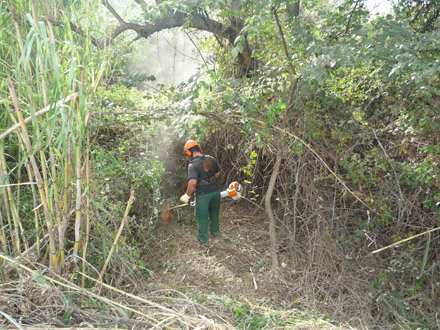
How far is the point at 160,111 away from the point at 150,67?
9742mm

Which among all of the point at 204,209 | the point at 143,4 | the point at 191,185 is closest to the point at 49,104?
the point at 191,185

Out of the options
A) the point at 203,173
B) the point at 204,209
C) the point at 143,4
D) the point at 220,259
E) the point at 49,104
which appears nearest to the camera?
the point at 49,104

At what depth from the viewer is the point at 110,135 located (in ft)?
19.4

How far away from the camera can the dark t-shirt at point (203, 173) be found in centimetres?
539

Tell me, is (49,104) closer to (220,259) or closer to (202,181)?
(202,181)

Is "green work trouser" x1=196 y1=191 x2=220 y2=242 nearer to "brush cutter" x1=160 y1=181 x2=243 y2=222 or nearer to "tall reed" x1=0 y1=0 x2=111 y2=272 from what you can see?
"brush cutter" x1=160 y1=181 x2=243 y2=222

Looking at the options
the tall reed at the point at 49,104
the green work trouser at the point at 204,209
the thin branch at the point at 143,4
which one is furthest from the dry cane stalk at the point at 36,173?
the thin branch at the point at 143,4

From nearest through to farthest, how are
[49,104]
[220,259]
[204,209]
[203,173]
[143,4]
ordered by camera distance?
[49,104]
[220,259]
[203,173]
[204,209]
[143,4]

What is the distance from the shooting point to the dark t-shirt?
539 cm

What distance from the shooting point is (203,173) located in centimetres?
547

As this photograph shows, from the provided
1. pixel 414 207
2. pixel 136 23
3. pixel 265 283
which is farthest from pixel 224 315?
pixel 136 23

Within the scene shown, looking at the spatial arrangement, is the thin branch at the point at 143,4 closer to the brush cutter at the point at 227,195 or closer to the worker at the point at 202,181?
the worker at the point at 202,181

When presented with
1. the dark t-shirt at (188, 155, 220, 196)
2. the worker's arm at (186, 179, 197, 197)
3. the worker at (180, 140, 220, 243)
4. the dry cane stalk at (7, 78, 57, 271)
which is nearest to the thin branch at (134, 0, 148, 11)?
the worker at (180, 140, 220, 243)

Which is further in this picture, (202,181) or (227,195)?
(227,195)
